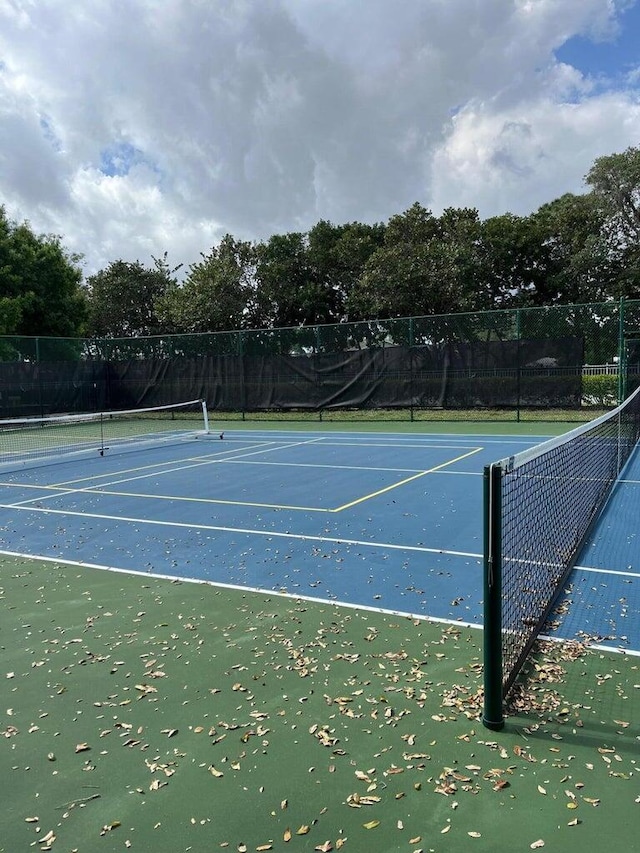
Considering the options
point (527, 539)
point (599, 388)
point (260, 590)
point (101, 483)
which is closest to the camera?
point (527, 539)

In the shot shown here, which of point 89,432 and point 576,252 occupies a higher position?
point 576,252

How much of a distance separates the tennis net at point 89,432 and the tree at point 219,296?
7.05 meters

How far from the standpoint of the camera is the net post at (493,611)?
2.90m

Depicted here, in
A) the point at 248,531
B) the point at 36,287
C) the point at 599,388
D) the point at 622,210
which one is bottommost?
the point at 248,531

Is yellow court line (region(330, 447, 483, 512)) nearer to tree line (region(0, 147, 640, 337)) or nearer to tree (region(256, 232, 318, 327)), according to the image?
tree line (region(0, 147, 640, 337))

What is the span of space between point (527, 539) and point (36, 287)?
26.9 meters

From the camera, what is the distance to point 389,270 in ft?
86.0

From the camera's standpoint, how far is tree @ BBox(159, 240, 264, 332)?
3023 centimetres

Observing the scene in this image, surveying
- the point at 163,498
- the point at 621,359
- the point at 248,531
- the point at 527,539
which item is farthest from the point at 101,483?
the point at 621,359

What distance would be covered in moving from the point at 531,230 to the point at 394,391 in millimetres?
16354

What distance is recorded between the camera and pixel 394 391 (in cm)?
2036

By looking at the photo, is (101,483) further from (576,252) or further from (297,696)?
(576,252)

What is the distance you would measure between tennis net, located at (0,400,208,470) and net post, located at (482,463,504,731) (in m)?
10.1

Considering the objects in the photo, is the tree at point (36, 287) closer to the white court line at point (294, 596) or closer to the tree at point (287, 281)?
the tree at point (287, 281)
